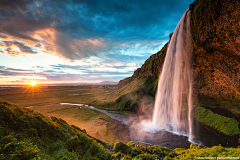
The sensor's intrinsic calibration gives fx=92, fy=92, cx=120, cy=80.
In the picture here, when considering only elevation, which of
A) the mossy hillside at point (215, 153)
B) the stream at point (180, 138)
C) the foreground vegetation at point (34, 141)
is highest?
the foreground vegetation at point (34, 141)

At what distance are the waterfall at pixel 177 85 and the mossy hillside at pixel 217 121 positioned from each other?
2.36 metres

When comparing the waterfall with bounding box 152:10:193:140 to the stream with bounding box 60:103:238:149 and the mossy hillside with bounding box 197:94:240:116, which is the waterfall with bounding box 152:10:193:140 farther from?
the mossy hillside with bounding box 197:94:240:116

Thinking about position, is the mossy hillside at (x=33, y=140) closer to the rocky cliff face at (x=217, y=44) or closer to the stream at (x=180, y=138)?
the stream at (x=180, y=138)

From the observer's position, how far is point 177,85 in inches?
978

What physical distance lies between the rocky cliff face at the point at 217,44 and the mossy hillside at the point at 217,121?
5332mm

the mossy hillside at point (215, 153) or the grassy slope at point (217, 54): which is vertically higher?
the grassy slope at point (217, 54)

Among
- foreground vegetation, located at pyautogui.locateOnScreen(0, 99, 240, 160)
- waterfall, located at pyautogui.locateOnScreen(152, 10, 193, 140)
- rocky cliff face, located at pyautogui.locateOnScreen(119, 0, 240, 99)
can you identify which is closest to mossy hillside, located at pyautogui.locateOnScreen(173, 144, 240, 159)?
foreground vegetation, located at pyautogui.locateOnScreen(0, 99, 240, 160)

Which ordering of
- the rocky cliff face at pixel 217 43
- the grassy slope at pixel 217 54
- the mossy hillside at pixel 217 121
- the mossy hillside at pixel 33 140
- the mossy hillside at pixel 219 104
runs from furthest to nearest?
A: the mossy hillside at pixel 219 104 < the mossy hillside at pixel 217 121 < the grassy slope at pixel 217 54 < the rocky cliff face at pixel 217 43 < the mossy hillside at pixel 33 140

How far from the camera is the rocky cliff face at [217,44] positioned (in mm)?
13039

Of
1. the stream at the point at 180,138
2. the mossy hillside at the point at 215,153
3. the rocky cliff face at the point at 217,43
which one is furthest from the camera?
the stream at the point at 180,138

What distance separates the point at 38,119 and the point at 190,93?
35927 millimetres

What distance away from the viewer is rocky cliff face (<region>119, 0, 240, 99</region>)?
13039mm

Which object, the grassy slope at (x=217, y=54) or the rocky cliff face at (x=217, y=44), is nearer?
the rocky cliff face at (x=217, y=44)

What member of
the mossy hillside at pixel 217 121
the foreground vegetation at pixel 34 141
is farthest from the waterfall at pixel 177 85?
the foreground vegetation at pixel 34 141
